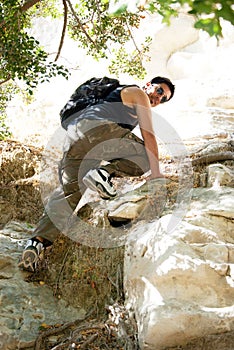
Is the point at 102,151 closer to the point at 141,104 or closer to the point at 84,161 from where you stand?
the point at 84,161

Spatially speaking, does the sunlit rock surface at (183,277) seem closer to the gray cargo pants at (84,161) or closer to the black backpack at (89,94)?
the gray cargo pants at (84,161)

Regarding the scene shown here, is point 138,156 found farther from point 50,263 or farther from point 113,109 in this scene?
point 50,263

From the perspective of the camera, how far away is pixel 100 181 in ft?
12.8

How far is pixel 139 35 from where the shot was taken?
618 inches

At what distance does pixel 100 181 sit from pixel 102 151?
429 mm

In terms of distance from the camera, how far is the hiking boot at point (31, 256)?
3941mm

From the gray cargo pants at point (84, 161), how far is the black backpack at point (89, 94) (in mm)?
204

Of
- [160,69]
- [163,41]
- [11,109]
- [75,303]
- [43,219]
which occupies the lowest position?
[75,303]

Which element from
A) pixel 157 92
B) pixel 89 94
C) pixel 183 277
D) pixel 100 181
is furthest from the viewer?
pixel 157 92

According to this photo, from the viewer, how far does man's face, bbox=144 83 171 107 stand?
173 inches

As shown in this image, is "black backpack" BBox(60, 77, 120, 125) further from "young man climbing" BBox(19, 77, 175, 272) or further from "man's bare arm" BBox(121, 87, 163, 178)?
"man's bare arm" BBox(121, 87, 163, 178)

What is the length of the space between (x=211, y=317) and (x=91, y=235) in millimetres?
1489

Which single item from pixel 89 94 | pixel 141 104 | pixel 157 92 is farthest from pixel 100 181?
pixel 157 92

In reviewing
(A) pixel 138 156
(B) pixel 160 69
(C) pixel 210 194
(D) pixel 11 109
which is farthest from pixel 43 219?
(B) pixel 160 69
